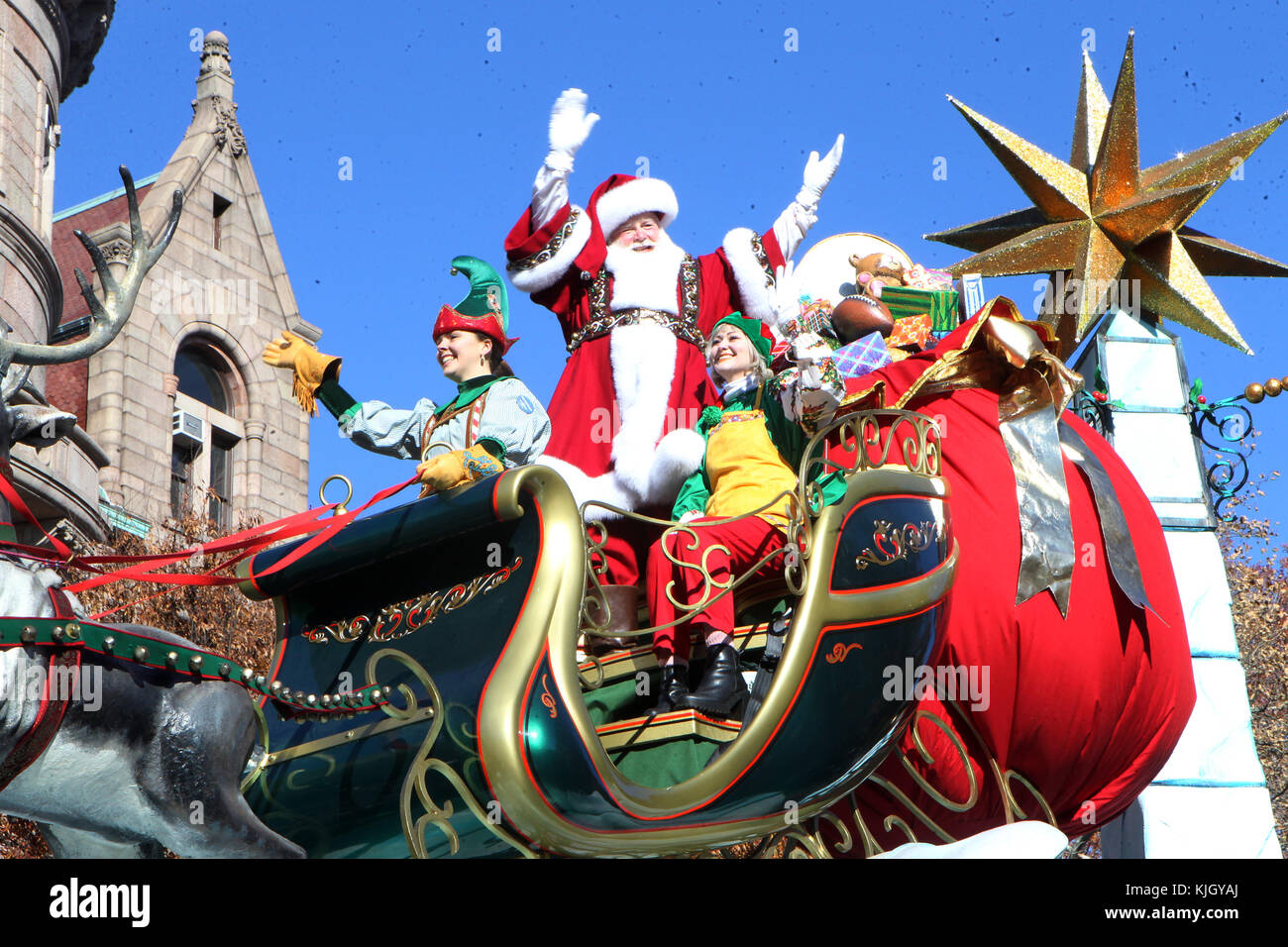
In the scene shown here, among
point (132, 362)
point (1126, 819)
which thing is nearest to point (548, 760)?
point (1126, 819)

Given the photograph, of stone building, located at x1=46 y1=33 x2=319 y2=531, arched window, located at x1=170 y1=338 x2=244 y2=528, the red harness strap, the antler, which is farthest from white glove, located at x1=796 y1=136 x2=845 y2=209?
arched window, located at x1=170 y1=338 x2=244 y2=528

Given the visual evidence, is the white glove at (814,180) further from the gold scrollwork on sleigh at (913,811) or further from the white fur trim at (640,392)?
the gold scrollwork on sleigh at (913,811)

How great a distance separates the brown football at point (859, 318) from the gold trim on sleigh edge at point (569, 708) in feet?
5.12

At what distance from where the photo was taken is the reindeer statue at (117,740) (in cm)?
445

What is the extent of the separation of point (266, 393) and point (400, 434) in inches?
634

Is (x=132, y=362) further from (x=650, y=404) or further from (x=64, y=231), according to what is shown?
(x=650, y=404)

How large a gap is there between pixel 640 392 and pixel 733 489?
26.1 inches

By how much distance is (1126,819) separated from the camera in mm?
7035

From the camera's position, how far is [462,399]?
5.86m

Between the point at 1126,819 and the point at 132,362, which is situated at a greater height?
the point at 132,362

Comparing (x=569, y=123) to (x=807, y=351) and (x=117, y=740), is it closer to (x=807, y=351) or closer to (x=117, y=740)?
(x=807, y=351)

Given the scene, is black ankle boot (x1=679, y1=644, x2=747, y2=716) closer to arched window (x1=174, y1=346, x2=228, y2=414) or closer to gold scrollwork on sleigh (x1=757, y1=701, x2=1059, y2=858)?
gold scrollwork on sleigh (x1=757, y1=701, x2=1059, y2=858)

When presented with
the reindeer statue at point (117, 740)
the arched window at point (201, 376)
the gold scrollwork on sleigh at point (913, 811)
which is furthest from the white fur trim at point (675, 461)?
the arched window at point (201, 376)

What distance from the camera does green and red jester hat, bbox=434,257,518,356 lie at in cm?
605
